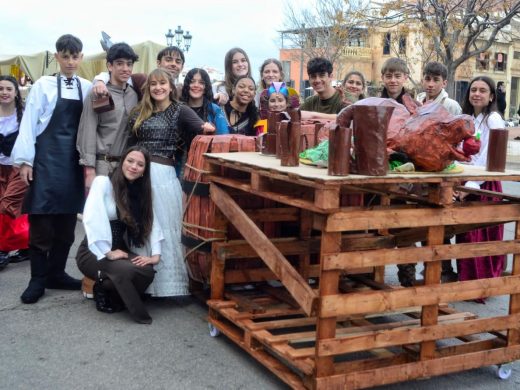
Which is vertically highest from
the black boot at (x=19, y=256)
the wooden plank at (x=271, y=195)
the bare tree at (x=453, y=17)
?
the bare tree at (x=453, y=17)

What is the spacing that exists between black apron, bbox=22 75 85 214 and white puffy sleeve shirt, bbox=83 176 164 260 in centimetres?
51

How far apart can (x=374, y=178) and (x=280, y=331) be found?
1771 millimetres

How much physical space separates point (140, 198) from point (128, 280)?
0.61 m

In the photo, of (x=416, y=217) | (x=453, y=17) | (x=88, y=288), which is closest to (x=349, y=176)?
(x=416, y=217)

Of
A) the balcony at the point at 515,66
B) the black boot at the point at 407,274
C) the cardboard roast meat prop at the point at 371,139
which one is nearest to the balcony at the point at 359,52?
the balcony at the point at 515,66

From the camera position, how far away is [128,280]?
14.5 ft

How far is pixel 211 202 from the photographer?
4383 mm

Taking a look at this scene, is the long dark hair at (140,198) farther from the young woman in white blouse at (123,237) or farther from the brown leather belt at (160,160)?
the brown leather belt at (160,160)

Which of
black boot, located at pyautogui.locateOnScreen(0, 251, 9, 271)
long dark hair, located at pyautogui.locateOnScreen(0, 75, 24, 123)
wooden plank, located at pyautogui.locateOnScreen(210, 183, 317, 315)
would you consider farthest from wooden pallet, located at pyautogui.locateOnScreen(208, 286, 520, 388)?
long dark hair, located at pyautogui.locateOnScreen(0, 75, 24, 123)

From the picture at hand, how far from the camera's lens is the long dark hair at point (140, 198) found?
4543 millimetres

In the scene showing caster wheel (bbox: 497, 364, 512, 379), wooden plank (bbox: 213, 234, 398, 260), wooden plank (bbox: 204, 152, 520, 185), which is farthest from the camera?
wooden plank (bbox: 213, 234, 398, 260)

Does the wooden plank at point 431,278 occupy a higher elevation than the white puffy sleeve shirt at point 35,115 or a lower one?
lower

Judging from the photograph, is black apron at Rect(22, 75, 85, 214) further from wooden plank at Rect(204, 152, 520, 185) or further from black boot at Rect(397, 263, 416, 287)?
black boot at Rect(397, 263, 416, 287)

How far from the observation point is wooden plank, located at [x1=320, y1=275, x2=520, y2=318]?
2979 millimetres
